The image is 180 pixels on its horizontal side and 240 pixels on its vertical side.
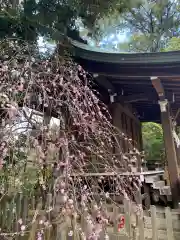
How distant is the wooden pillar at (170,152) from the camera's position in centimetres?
475

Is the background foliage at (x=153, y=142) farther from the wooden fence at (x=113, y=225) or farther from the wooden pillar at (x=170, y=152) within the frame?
the wooden fence at (x=113, y=225)

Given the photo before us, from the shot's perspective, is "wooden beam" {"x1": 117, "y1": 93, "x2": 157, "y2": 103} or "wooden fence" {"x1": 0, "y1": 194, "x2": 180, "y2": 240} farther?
"wooden beam" {"x1": 117, "y1": 93, "x2": 157, "y2": 103}

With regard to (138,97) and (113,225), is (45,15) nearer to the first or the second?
(138,97)

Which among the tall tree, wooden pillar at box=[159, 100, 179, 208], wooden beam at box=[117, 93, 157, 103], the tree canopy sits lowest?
wooden pillar at box=[159, 100, 179, 208]

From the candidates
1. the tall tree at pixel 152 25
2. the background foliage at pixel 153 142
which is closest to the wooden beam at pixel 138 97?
the background foliage at pixel 153 142

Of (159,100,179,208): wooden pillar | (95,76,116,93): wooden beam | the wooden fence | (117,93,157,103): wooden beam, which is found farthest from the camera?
(117,93,157,103): wooden beam

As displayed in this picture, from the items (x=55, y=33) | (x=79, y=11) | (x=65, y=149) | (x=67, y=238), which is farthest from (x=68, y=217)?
(x=79, y=11)

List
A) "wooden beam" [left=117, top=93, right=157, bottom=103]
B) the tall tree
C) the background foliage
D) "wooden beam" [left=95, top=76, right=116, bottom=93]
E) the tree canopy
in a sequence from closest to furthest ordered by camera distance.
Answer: the tree canopy < "wooden beam" [left=95, top=76, right=116, bottom=93] < "wooden beam" [left=117, top=93, right=157, bottom=103] < the background foliage < the tall tree

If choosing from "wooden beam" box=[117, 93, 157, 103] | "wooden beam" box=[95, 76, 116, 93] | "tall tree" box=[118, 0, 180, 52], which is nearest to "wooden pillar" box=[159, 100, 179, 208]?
"wooden beam" box=[117, 93, 157, 103]

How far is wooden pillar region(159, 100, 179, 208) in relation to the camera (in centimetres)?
475

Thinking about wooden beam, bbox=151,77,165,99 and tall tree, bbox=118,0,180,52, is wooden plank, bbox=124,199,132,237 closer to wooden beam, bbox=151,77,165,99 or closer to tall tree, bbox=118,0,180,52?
wooden beam, bbox=151,77,165,99

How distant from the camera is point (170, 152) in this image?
4.96 m

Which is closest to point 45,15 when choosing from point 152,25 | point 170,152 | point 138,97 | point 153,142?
point 138,97

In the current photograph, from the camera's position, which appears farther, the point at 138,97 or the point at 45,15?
the point at 138,97
